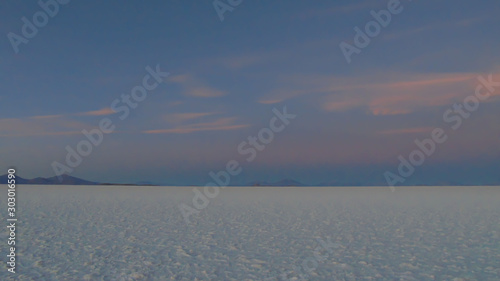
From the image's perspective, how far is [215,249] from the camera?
560 cm

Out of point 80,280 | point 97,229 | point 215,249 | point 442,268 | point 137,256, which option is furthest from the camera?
point 97,229

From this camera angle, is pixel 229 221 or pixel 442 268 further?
pixel 229 221

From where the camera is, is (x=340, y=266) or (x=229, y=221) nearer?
(x=340, y=266)

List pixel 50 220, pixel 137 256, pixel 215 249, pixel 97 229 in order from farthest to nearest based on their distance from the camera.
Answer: pixel 50 220 < pixel 97 229 < pixel 215 249 < pixel 137 256

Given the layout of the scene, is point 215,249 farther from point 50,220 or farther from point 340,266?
point 50,220

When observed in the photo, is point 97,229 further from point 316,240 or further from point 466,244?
point 466,244

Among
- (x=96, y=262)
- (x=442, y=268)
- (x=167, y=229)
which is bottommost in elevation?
(x=442, y=268)

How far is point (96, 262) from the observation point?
486 centimetres

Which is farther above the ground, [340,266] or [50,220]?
[50,220]

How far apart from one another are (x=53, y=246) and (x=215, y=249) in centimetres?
226

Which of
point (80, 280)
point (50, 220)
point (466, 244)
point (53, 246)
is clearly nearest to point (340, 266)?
point (466, 244)

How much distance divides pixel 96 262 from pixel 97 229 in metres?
2.47

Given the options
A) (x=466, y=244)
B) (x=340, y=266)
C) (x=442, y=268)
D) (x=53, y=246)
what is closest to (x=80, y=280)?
(x=53, y=246)

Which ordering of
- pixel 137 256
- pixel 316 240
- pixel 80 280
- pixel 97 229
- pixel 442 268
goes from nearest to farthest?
pixel 80 280 → pixel 442 268 → pixel 137 256 → pixel 316 240 → pixel 97 229
